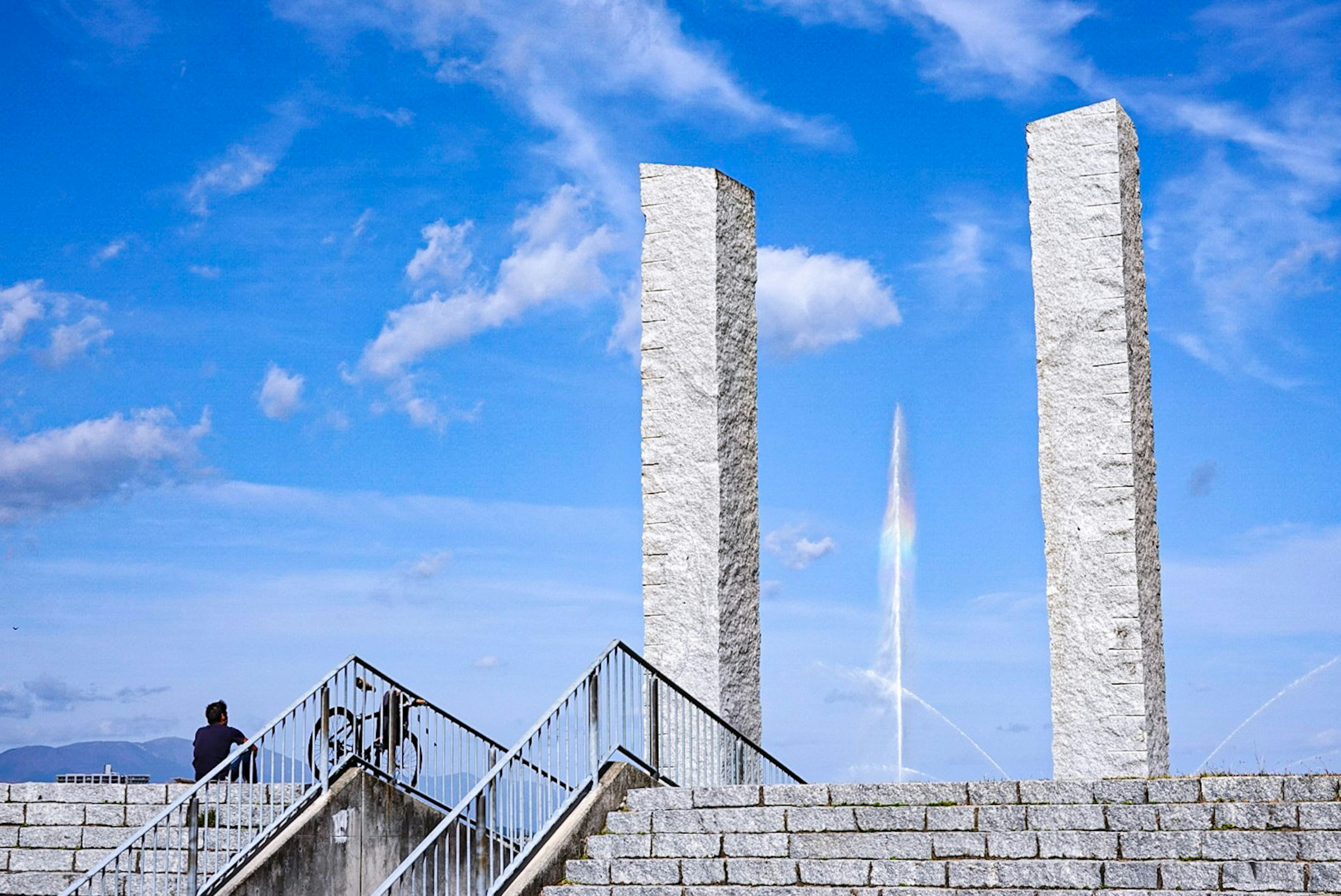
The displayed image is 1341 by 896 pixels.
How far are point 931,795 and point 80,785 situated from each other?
711 cm

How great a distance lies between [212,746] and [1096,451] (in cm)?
787

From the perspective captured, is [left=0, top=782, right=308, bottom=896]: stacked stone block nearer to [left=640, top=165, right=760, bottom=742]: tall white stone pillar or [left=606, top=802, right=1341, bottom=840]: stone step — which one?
[left=606, top=802, right=1341, bottom=840]: stone step

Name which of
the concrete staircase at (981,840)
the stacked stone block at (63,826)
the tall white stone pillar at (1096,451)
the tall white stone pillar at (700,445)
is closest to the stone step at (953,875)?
the concrete staircase at (981,840)

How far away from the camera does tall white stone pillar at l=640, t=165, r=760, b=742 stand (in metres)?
12.8

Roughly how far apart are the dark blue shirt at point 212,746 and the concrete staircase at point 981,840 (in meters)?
4.46

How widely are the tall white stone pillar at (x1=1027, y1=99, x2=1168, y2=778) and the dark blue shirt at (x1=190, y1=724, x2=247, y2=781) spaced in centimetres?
700

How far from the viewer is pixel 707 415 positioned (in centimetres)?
→ 1305

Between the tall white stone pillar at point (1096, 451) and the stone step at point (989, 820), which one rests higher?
the tall white stone pillar at point (1096, 451)

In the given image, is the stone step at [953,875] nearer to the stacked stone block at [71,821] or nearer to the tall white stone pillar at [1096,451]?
the stacked stone block at [71,821]

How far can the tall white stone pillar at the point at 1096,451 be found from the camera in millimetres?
12195

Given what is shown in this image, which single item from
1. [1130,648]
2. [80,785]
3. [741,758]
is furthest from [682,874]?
[80,785]

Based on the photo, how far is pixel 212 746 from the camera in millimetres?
12422

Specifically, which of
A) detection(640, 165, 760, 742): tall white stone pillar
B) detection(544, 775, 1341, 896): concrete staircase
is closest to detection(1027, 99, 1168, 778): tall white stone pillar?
detection(640, 165, 760, 742): tall white stone pillar

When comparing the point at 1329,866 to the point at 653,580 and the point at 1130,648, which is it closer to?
the point at 1130,648
